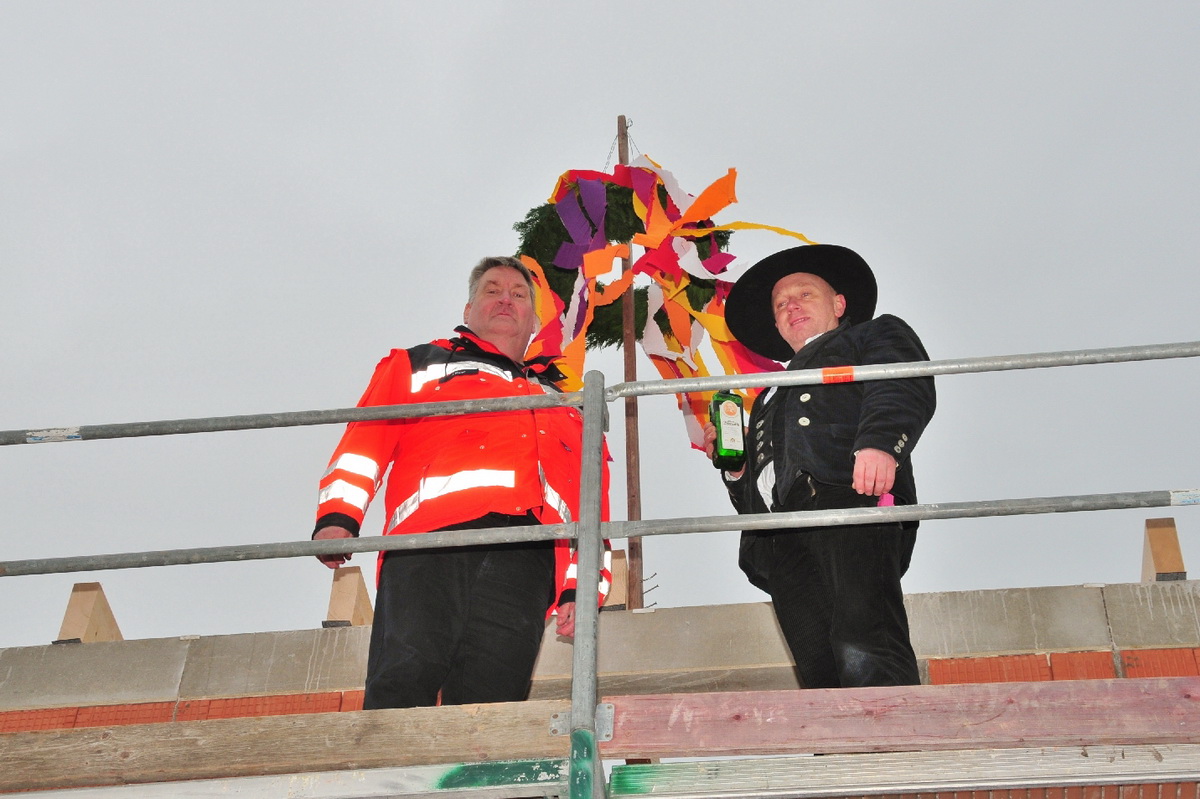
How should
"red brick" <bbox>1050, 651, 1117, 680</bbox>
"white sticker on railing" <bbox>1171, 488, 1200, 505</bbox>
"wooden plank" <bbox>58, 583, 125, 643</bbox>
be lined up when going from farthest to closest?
"wooden plank" <bbox>58, 583, 125, 643</bbox>
"red brick" <bbox>1050, 651, 1117, 680</bbox>
"white sticker on railing" <bbox>1171, 488, 1200, 505</bbox>

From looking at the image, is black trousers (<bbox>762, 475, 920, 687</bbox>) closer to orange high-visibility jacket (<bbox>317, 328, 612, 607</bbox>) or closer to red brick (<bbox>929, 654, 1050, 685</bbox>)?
orange high-visibility jacket (<bbox>317, 328, 612, 607</bbox>)

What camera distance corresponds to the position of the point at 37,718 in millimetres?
5059

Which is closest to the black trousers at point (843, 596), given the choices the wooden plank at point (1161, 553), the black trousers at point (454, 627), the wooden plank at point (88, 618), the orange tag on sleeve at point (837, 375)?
the orange tag on sleeve at point (837, 375)

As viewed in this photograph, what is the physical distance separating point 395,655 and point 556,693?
1463 millimetres

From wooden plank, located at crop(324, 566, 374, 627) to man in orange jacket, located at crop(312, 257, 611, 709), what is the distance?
123 cm

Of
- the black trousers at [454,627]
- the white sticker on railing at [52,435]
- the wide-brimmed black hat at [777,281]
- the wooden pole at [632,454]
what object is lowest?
the black trousers at [454,627]

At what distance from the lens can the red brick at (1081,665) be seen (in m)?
4.66

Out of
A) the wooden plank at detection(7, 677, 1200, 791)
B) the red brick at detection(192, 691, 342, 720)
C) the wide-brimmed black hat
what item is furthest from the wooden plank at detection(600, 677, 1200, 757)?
the red brick at detection(192, 691, 342, 720)

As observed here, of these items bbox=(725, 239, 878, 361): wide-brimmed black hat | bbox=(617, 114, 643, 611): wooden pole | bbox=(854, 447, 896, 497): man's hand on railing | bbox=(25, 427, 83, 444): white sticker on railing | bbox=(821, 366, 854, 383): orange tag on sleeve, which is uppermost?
bbox=(617, 114, 643, 611): wooden pole

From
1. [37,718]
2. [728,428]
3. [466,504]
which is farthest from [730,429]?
[37,718]

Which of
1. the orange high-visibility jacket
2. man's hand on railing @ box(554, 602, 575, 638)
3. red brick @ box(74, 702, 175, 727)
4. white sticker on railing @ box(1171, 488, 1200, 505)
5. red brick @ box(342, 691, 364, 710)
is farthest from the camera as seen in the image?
red brick @ box(74, 702, 175, 727)

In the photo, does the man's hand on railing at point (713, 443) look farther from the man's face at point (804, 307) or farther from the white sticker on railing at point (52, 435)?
the white sticker on railing at point (52, 435)

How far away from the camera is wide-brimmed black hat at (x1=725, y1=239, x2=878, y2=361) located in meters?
4.52

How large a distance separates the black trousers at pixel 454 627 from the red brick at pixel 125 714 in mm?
1810
